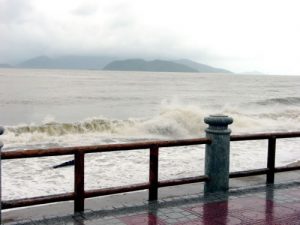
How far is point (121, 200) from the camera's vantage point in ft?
21.3

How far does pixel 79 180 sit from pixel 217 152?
2.29m

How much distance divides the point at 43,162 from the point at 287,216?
8361mm

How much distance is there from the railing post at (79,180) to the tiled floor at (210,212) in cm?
17

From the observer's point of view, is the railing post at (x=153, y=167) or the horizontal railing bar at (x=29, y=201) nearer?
the horizontal railing bar at (x=29, y=201)

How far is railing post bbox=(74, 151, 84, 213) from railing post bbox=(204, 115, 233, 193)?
214cm

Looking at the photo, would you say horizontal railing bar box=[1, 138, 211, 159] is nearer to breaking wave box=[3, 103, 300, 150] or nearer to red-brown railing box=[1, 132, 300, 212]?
red-brown railing box=[1, 132, 300, 212]

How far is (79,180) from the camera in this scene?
18.7 ft

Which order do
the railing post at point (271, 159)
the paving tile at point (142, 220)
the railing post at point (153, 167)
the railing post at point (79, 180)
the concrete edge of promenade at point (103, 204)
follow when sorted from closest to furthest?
the paving tile at point (142, 220) → the railing post at point (79, 180) → the concrete edge of promenade at point (103, 204) → the railing post at point (153, 167) → the railing post at point (271, 159)

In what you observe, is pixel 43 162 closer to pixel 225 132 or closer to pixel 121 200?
pixel 121 200

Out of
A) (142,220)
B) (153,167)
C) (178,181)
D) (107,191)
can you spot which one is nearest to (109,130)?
(178,181)

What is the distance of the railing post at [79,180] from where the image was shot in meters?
5.64

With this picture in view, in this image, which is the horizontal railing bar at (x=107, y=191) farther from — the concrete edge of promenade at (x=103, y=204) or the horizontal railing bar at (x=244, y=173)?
the horizontal railing bar at (x=244, y=173)

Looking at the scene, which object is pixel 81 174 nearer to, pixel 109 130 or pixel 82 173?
pixel 82 173

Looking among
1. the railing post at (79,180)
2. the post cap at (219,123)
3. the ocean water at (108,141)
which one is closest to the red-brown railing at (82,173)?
the railing post at (79,180)
